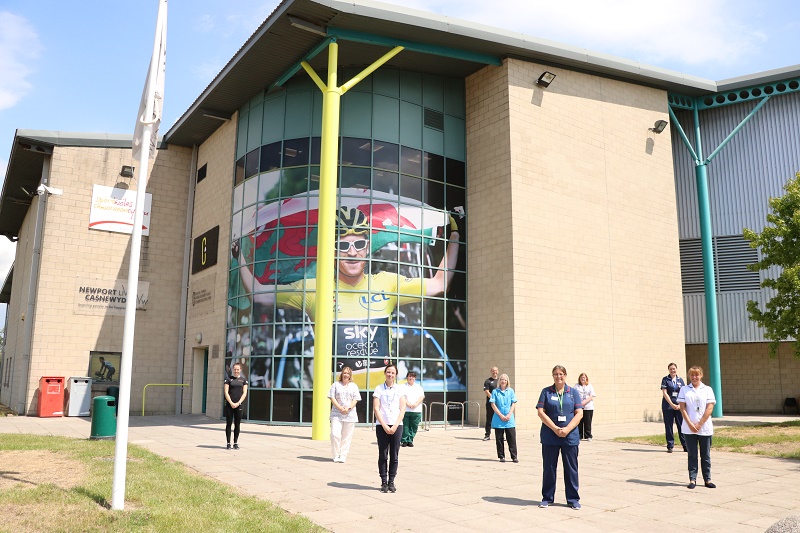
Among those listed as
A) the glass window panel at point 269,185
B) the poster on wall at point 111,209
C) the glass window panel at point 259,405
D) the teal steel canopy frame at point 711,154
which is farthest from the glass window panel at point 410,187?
the teal steel canopy frame at point 711,154

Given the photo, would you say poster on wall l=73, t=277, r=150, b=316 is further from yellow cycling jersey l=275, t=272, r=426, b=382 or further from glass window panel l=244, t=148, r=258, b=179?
yellow cycling jersey l=275, t=272, r=426, b=382

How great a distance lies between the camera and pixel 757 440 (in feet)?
47.8

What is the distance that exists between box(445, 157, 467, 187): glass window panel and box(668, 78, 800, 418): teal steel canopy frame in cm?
943

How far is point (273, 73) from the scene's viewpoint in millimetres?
20625

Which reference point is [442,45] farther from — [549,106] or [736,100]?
[736,100]

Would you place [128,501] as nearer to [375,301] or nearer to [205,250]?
[375,301]

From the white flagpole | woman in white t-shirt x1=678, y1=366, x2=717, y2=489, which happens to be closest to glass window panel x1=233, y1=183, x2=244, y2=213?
the white flagpole

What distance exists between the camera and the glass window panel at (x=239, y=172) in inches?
873

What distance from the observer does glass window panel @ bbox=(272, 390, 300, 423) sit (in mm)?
18734

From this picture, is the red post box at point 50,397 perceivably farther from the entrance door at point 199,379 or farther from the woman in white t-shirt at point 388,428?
the woman in white t-shirt at point 388,428

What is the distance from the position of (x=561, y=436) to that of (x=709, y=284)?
1899cm

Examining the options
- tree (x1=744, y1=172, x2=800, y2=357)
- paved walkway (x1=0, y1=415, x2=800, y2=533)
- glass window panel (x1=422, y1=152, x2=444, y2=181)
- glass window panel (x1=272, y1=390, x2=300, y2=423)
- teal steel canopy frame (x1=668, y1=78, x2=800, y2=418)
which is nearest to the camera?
paved walkway (x1=0, y1=415, x2=800, y2=533)

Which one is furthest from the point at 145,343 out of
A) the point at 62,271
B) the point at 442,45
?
the point at 442,45

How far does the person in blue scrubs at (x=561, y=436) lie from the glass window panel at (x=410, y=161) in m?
13.3
